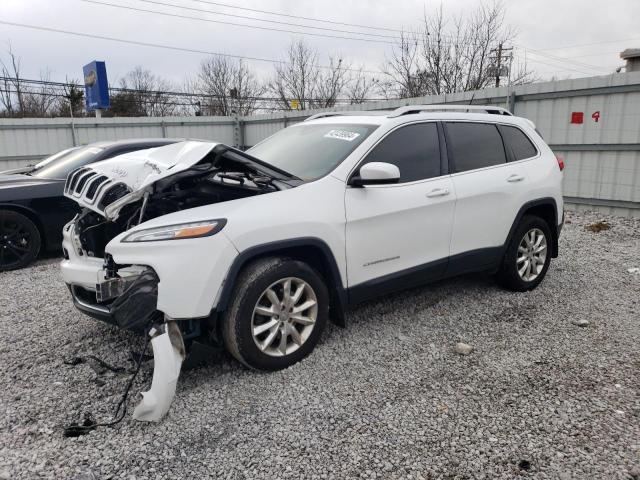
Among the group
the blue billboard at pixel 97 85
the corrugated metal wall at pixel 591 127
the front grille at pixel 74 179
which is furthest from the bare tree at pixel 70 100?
the front grille at pixel 74 179

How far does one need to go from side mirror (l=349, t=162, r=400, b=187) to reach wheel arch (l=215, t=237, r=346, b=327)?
556 mm

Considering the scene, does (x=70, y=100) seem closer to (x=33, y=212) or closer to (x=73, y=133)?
(x=73, y=133)

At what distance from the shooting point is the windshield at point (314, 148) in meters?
3.74

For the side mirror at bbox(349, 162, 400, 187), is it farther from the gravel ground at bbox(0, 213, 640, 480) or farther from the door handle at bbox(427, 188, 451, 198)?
the gravel ground at bbox(0, 213, 640, 480)

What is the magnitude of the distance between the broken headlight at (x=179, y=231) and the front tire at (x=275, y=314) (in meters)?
0.36

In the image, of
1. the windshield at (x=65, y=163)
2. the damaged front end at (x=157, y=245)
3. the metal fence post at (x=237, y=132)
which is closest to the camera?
the damaged front end at (x=157, y=245)

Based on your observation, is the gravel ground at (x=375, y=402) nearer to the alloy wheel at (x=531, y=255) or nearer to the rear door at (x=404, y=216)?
the alloy wheel at (x=531, y=255)

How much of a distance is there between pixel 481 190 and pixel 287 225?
204 centimetres

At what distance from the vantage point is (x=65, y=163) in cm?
690

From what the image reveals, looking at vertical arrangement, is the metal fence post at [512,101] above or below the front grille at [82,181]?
above

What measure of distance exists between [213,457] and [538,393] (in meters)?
2.02

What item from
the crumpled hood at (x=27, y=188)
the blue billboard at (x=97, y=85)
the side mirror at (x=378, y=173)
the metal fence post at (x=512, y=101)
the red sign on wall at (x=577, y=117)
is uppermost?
the blue billboard at (x=97, y=85)

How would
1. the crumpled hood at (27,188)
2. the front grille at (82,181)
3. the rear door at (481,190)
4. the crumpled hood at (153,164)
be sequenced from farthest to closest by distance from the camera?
the crumpled hood at (27,188) < the rear door at (481,190) < the front grille at (82,181) < the crumpled hood at (153,164)

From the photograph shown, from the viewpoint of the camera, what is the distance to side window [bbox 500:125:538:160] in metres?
4.81
